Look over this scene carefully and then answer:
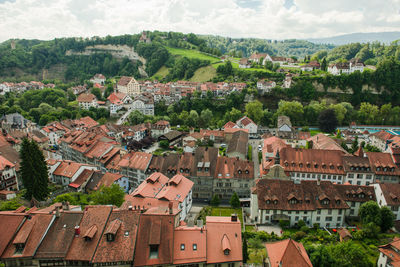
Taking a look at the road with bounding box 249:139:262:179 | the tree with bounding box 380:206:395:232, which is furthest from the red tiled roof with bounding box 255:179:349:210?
the road with bounding box 249:139:262:179

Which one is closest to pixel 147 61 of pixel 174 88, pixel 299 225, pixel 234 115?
pixel 174 88

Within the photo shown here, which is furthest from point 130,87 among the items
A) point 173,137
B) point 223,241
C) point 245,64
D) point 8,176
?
point 223,241

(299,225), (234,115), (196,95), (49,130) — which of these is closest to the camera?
(299,225)

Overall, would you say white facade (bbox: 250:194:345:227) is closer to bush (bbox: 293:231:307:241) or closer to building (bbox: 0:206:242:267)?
bush (bbox: 293:231:307:241)

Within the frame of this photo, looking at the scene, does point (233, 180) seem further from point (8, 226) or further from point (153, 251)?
point (8, 226)

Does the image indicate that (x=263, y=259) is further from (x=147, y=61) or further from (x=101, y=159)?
(x=147, y=61)
